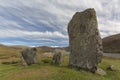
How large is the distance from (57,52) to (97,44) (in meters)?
8.75

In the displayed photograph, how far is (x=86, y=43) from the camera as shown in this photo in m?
28.0

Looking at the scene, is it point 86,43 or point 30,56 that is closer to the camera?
point 86,43

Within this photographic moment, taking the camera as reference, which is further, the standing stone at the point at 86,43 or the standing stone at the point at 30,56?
the standing stone at the point at 30,56

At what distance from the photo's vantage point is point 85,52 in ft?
91.4

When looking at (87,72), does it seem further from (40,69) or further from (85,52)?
(40,69)

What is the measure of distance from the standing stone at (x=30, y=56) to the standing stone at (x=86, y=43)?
9286mm

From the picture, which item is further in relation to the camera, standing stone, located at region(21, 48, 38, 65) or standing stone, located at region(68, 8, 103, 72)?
standing stone, located at region(21, 48, 38, 65)

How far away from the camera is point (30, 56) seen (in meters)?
37.2

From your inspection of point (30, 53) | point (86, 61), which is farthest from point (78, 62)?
point (30, 53)

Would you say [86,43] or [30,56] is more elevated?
[86,43]

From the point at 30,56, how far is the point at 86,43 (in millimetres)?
12891

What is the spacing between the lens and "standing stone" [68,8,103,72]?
27.4m

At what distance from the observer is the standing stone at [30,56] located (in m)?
36.9

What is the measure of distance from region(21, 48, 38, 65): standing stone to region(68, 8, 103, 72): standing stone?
9.29 metres
